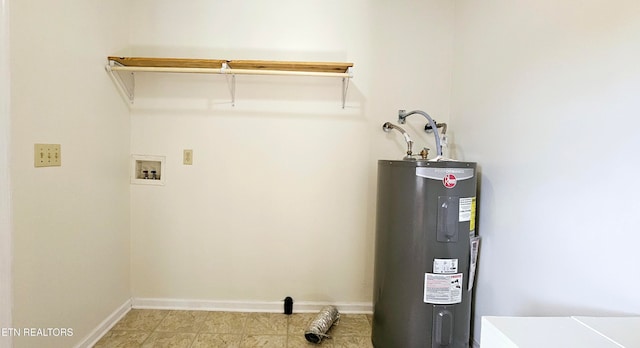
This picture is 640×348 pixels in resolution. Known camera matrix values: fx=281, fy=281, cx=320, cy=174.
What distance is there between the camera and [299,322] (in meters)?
2.05

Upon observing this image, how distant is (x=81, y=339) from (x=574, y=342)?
2.34 m

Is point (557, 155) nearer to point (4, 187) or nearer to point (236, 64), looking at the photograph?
point (236, 64)

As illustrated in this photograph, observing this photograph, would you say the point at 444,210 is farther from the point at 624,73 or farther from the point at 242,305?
the point at 242,305

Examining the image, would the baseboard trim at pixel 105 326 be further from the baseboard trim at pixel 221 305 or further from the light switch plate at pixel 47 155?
the light switch plate at pixel 47 155

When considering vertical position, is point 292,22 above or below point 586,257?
above

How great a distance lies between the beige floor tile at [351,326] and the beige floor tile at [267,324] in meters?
0.35

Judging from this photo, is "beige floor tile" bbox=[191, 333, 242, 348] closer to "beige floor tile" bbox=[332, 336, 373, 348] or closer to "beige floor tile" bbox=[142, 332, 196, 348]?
"beige floor tile" bbox=[142, 332, 196, 348]

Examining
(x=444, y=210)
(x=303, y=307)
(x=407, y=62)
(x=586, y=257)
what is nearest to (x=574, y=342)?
(x=586, y=257)

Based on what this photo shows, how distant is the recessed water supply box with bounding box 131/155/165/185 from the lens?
213 cm

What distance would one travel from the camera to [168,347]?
1.74 m

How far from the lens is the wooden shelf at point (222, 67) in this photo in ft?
6.07

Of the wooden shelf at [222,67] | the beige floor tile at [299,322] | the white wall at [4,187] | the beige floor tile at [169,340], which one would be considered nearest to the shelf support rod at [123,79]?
the wooden shelf at [222,67]

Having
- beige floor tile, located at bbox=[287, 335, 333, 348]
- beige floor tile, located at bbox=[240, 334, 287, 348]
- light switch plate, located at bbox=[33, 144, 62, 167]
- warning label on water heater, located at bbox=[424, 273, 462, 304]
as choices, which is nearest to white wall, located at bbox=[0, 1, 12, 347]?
light switch plate, located at bbox=[33, 144, 62, 167]

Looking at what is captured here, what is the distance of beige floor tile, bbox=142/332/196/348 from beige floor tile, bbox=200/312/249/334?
0.11m
